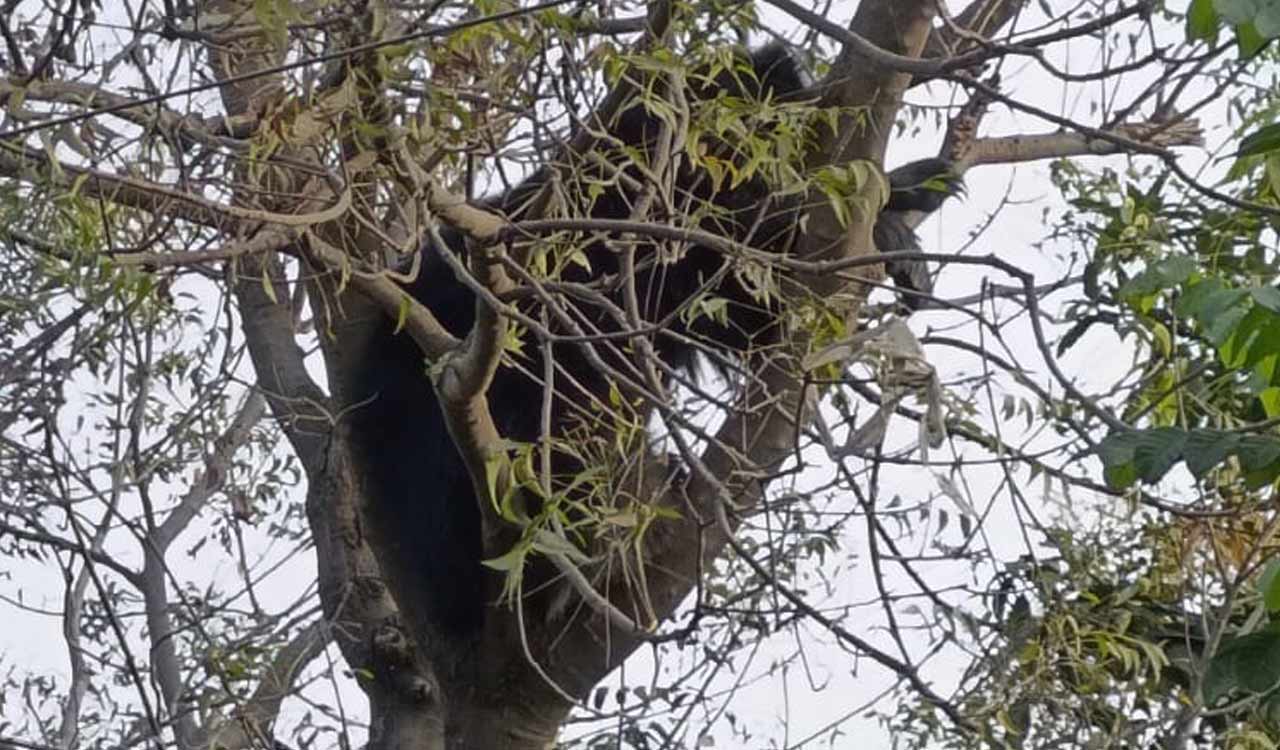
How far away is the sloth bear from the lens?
2.59 m

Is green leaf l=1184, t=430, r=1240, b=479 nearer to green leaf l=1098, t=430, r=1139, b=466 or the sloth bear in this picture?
green leaf l=1098, t=430, r=1139, b=466

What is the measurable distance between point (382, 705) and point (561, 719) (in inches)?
15.3

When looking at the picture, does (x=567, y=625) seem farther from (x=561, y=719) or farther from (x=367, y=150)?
(x=367, y=150)

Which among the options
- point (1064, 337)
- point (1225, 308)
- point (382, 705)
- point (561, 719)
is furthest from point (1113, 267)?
point (382, 705)

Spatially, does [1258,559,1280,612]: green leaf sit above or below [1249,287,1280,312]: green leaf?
below

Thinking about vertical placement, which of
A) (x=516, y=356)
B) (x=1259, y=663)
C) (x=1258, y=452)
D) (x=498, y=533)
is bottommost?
(x=1259, y=663)

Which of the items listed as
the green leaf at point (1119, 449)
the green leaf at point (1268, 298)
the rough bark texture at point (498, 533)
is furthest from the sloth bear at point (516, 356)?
the green leaf at point (1268, 298)

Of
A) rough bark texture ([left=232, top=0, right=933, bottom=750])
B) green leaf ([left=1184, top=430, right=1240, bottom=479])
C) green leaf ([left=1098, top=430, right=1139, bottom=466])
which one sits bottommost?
green leaf ([left=1184, top=430, right=1240, bottom=479])

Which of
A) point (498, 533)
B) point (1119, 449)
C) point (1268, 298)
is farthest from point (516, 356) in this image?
point (1268, 298)

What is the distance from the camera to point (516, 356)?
2.75 meters

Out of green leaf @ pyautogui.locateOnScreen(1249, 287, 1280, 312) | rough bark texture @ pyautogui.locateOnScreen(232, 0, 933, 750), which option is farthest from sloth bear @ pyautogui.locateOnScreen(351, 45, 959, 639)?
green leaf @ pyautogui.locateOnScreen(1249, 287, 1280, 312)

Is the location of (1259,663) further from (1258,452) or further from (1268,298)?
(1268,298)

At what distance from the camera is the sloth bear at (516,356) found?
2592 millimetres

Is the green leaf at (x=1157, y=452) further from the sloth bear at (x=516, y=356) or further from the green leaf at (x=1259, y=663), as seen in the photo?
the sloth bear at (x=516, y=356)
